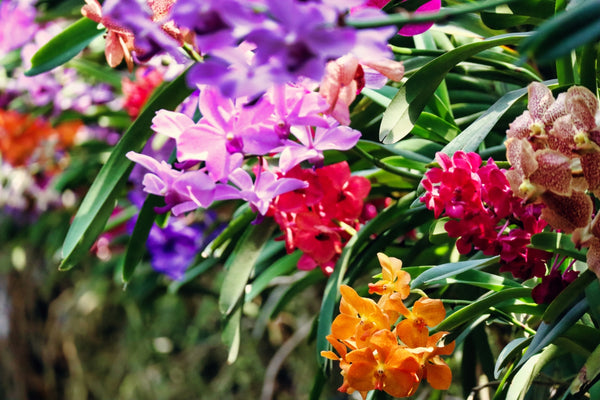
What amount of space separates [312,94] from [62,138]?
1351mm

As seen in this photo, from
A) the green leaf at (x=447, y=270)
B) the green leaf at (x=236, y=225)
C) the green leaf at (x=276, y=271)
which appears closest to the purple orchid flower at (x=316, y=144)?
the green leaf at (x=447, y=270)

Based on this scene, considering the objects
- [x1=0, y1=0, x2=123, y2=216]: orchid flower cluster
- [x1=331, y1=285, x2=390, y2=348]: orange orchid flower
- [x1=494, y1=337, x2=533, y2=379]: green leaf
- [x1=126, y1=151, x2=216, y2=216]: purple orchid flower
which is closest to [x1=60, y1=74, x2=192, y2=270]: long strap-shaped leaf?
[x1=126, y1=151, x2=216, y2=216]: purple orchid flower

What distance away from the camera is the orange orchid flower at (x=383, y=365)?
42cm

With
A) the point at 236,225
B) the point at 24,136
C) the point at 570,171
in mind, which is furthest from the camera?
the point at 24,136

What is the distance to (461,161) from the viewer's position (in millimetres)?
409

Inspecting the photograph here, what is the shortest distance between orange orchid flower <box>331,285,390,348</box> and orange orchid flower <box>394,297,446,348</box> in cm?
1

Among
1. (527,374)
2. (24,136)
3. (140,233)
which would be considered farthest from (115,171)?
(24,136)

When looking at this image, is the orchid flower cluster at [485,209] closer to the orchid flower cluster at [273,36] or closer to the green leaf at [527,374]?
the green leaf at [527,374]

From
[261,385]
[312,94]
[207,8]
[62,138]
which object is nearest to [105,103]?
[62,138]

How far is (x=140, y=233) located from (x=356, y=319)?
0.79ft

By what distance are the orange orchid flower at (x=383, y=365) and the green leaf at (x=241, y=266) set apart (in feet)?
0.67

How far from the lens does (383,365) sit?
0.42m

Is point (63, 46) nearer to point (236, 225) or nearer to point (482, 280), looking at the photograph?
point (236, 225)

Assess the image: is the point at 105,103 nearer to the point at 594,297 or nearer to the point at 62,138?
the point at 62,138
